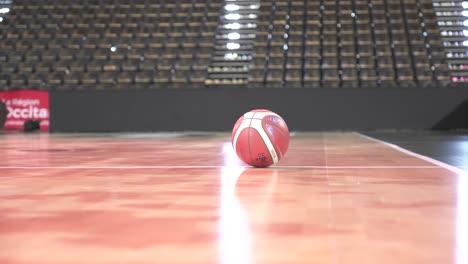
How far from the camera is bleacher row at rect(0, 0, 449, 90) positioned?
50.5 feet

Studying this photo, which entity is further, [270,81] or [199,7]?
[199,7]

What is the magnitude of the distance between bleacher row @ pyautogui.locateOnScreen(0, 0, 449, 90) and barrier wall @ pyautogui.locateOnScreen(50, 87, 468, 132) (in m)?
1.09

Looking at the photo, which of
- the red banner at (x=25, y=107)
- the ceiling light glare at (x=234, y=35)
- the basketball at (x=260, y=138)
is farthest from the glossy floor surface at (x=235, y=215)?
the ceiling light glare at (x=234, y=35)

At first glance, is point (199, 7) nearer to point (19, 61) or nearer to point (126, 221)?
point (19, 61)

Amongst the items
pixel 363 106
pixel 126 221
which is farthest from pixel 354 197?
pixel 363 106

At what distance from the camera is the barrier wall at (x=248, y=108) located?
1393cm

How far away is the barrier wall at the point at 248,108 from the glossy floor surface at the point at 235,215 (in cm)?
956

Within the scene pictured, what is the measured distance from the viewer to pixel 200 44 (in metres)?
16.5

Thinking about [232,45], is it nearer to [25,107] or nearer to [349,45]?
[349,45]

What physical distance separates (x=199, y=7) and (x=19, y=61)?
18.0 feet

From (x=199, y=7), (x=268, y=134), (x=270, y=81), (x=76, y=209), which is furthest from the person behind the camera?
(x=199, y=7)

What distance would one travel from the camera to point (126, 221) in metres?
A: 2.37

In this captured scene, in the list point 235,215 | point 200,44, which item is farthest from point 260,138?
point 200,44

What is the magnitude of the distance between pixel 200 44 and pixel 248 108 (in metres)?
3.30
